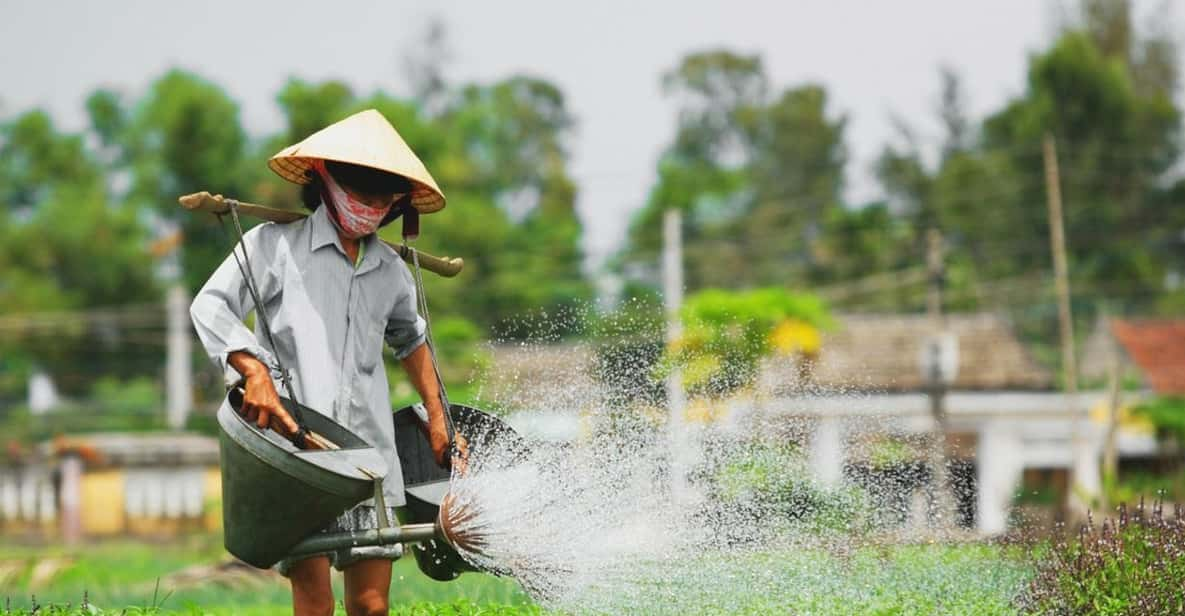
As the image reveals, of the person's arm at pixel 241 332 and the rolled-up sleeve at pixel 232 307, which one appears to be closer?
the person's arm at pixel 241 332

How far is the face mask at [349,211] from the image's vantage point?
20.1 feet

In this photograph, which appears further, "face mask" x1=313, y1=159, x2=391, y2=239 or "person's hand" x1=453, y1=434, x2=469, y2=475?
"person's hand" x1=453, y1=434, x2=469, y2=475

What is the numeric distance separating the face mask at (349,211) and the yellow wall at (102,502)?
30.9 metres

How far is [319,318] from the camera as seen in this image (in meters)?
5.98

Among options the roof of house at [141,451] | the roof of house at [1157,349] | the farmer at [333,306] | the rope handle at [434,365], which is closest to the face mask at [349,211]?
the farmer at [333,306]

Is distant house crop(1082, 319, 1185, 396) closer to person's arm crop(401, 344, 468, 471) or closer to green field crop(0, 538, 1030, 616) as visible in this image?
green field crop(0, 538, 1030, 616)

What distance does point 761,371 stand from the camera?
8.38 meters

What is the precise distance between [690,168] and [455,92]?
1241 centimetres

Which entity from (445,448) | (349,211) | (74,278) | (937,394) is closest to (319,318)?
(349,211)

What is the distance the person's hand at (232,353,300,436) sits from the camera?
559 centimetres

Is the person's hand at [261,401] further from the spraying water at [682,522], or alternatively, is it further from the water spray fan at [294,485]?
the spraying water at [682,522]

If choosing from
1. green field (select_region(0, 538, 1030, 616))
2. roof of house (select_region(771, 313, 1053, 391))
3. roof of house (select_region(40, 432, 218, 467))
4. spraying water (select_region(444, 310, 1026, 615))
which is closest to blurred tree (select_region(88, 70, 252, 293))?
roof of house (select_region(40, 432, 218, 467))

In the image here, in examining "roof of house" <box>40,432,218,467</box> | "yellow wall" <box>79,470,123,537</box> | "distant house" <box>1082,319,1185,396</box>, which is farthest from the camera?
"distant house" <box>1082,319,1185,396</box>

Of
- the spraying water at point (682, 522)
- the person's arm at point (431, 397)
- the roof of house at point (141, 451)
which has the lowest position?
the roof of house at point (141, 451)
